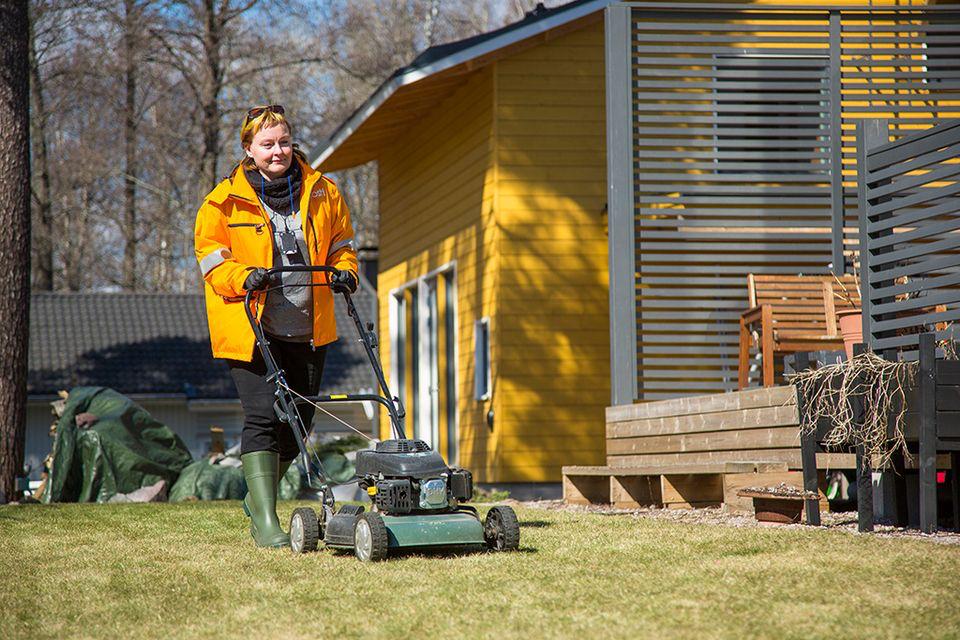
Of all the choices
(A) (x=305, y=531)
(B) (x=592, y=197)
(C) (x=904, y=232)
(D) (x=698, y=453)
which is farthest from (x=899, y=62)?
(A) (x=305, y=531)

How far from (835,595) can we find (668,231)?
683 cm

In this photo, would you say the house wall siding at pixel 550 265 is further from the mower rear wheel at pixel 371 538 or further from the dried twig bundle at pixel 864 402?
the mower rear wheel at pixel 371 538

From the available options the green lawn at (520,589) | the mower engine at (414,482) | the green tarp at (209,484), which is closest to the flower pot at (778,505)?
the green lawn at (520,589)

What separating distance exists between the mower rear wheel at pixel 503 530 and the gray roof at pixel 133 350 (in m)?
21.2

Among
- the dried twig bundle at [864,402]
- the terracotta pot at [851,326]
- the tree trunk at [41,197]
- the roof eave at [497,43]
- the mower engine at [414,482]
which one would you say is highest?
the tree trunk at [41,197]

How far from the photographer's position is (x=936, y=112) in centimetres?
972

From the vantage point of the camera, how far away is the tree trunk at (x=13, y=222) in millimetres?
10242

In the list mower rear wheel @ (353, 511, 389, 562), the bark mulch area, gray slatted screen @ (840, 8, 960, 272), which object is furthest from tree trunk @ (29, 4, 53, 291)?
mower rear wheel @ (353, 511, 389, 562)

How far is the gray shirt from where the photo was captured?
5.78m

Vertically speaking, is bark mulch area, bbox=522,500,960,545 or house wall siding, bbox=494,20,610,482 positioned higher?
house wall siding, bbox=494,20,610,482

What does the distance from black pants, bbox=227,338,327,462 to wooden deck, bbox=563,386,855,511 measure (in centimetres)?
247

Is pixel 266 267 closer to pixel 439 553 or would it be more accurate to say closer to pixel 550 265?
pixel 439 553

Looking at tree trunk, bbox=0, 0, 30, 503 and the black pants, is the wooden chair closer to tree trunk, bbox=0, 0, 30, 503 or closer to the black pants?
the black pants

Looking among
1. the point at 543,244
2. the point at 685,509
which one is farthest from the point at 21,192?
the point at 685,509
